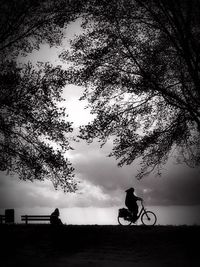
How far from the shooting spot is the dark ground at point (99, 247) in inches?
420

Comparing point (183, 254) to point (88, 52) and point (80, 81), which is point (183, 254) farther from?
point (88, 52)

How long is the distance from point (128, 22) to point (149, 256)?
10045 millimetres

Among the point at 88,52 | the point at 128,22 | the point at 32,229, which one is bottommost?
the point at 32,229

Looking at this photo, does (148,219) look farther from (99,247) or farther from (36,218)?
(36,218)

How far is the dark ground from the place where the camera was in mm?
10672

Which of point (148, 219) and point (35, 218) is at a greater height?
point (35, 218)

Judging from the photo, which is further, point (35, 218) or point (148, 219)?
point (35, 218)

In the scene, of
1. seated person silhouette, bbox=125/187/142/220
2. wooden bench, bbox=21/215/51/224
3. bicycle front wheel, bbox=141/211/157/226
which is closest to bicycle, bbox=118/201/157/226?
bicycle front wheel, bbox=141/211/157/226

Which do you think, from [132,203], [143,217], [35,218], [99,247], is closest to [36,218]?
[35,218]

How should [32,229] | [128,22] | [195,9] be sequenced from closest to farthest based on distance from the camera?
[195,9]
[128,22]
[32,229]

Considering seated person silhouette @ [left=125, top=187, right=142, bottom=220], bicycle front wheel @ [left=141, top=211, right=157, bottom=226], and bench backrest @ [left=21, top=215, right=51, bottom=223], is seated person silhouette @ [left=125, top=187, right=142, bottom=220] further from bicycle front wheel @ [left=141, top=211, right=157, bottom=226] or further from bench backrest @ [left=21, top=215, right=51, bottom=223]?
bench backrest @ [left=21, top=215, right=51, bottom=223]

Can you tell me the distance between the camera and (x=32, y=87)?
1428cm

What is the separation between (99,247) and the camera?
13109 mm

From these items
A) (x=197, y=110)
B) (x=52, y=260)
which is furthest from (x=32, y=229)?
(x=197, y=110)
